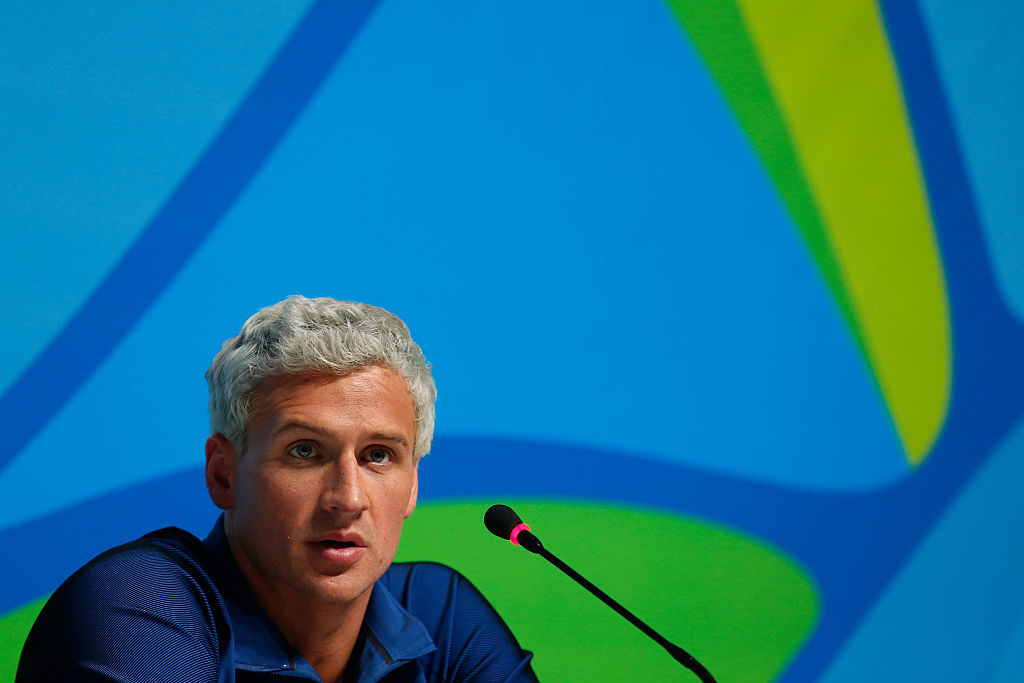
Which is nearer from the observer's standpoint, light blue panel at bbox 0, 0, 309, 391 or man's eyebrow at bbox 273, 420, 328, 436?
man's eyebrow at bbox 273, 420, 328, 436

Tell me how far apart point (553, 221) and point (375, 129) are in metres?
0.42

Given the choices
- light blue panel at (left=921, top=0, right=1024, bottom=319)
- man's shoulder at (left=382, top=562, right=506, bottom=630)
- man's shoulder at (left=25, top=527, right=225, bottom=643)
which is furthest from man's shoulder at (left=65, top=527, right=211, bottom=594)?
light blue panel at (left=921, top=0, right=1024, bottom=319)

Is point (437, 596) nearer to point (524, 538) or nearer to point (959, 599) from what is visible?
point (524, 538)

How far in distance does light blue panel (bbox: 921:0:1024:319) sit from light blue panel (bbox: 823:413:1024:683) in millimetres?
431

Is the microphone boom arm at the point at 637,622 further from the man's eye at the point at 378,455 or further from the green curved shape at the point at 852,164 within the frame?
the green curved shape at the point at 852,164

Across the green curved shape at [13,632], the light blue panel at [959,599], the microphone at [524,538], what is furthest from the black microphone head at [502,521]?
the light blue panel at [959,599]

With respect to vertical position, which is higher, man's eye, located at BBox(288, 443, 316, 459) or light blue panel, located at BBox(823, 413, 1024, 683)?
light blue panel, located at BBox(823, 413, 1024, 683)

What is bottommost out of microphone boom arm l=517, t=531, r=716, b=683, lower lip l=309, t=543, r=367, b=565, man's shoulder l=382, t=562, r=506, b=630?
man's shoulder l=382, t=562, r=506, b=630

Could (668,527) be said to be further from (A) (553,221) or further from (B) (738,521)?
(A) (553,221)

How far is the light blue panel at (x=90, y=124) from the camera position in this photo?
180 centimetres

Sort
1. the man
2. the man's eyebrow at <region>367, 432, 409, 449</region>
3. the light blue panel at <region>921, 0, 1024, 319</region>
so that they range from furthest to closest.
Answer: the light blue panel at <region>921, 0, 1024, 319</region>
the man's eyebrow at <region>367, 432, 409, 449</region>
the man

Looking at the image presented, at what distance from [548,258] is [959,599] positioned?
1.22m

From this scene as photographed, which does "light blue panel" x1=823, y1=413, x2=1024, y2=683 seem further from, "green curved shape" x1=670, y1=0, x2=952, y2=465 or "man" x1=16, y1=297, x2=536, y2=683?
"man" x1=16, y1=297, x2=536, y2=683

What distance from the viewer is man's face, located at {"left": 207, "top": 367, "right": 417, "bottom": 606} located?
131 centimetres
